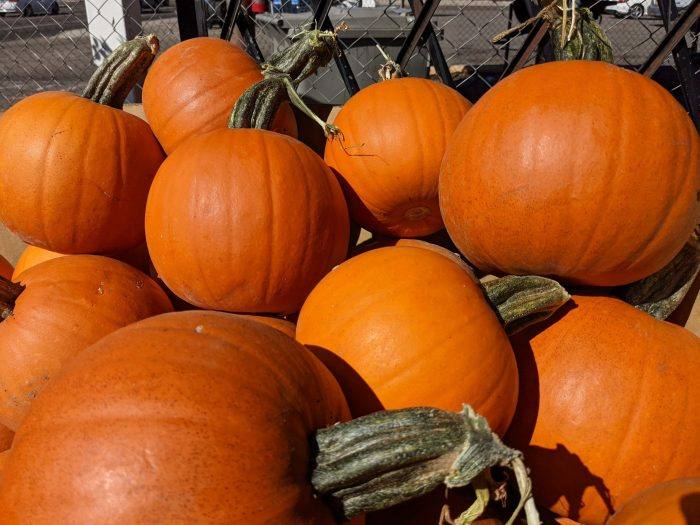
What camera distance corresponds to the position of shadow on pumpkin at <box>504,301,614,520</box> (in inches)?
51.2

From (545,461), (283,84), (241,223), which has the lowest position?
(545,461)

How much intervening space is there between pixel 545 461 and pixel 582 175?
652 mm

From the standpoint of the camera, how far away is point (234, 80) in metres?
A: 2.09

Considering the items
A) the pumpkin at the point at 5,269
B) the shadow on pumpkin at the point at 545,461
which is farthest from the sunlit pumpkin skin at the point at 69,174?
the shadow on pumpkin at the point at 545,461

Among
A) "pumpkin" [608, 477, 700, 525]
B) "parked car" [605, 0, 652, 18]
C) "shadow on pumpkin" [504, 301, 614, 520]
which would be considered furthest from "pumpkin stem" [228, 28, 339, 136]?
"parked car" [605, 0, 652, 18]

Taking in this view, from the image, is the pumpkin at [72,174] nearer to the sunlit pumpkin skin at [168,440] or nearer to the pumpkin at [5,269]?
the pumpkin at [5,269]

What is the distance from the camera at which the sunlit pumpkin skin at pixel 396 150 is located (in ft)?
5.95

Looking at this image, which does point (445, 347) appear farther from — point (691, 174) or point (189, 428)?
point (691, 174)

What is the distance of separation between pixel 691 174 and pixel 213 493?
123cm

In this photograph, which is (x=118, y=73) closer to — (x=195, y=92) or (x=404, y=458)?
(x=195, y=92)

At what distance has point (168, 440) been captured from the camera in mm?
857

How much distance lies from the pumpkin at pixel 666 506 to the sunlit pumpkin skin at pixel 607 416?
20cm

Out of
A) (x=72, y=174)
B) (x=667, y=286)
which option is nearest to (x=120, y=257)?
(x=72, y=174)

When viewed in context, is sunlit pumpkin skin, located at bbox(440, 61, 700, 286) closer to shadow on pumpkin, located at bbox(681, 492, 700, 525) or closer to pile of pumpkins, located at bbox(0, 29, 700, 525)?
pile of pumpkins, located at bbox(0, 29, 700, 525)
